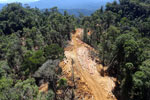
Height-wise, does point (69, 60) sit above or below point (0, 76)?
above

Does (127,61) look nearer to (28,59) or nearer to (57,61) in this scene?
(57,61)

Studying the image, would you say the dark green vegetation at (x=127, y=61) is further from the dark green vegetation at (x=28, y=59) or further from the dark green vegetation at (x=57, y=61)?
the dark green vegetation at (x=28, y=59)

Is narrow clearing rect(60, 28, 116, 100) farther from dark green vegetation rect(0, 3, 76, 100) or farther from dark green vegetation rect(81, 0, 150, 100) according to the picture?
dark green vegetation rect(0, 3, 76, 100)

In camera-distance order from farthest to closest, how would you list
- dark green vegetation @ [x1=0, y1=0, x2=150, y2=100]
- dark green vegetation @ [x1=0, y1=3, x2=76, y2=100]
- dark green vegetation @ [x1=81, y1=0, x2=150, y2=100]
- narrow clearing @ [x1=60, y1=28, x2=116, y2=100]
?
narrow clearing @ [x1=60, y1=28, x2=116, y2=100] < dark green vegetation @ [x1=0, y1=3, x2=76, y2=100] < dark green vegetation @ [x1=0, y1=0, x2=150, y2=100] < dark green vegetation @ [x1=81, y1=0, x2=150, y2=100]

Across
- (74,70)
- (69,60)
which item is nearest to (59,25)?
(69,60)

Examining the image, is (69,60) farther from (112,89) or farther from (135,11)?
(135,11)

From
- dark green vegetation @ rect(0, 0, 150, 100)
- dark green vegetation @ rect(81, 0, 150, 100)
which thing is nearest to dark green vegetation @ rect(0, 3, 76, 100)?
dark green vegetation @ rect(0, 0, 150, 100)

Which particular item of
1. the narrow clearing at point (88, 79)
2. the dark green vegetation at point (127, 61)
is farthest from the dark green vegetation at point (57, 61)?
the narrow clearing at point (88, 79)

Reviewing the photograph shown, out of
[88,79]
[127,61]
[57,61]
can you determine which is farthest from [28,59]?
[127,61]

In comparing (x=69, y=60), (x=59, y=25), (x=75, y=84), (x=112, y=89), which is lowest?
(x=112, y=89)

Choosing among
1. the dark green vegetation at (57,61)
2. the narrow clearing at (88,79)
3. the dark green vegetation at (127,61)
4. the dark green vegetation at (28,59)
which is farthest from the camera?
the narrow clearing at (88,79)

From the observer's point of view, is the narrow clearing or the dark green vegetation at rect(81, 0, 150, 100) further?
the narrow clearing
